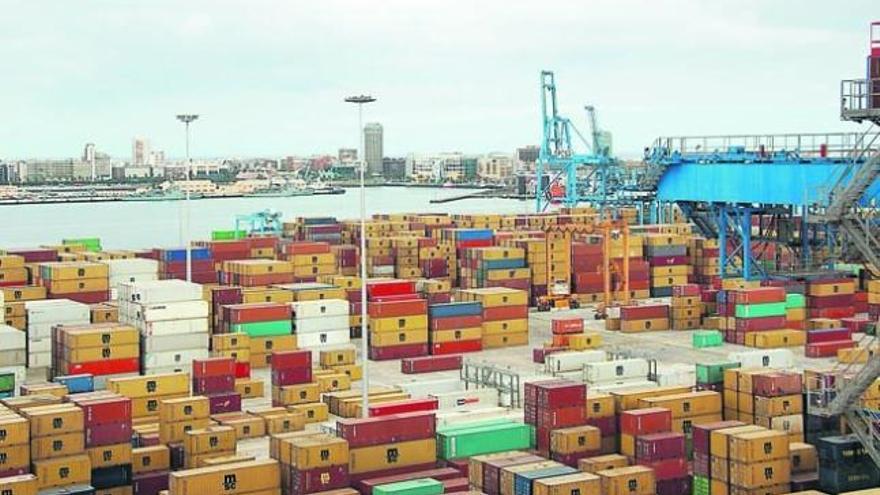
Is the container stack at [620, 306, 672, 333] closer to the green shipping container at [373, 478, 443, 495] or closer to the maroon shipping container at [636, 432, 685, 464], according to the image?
the maroon shipping container at [636, 432, 685, 464]

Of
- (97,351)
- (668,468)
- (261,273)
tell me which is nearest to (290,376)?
(97,351)

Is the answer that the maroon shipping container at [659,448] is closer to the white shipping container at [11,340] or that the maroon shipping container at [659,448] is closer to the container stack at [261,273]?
the white shipping container at [11,340]

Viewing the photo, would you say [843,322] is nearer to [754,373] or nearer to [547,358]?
[547,358]

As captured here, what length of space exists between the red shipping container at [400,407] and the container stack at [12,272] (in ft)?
96.6

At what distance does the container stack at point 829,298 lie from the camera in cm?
5944

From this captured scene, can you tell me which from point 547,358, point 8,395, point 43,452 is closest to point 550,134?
point 547,358

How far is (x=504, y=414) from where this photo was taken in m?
35.7

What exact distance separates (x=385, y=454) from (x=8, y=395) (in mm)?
15496

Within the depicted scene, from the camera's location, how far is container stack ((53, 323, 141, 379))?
1713 inches

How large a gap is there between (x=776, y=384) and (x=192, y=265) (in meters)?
39.6

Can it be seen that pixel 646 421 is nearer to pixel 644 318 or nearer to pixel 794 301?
pixel 644 318

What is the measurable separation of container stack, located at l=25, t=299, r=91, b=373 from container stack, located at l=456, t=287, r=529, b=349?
17461 millimetres

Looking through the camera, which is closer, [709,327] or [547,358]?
[547,358]

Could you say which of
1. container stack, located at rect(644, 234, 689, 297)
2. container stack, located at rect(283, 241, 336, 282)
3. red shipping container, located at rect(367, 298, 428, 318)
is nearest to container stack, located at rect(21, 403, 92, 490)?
red shipping container, located at rect(367, 298, 428, 318)
